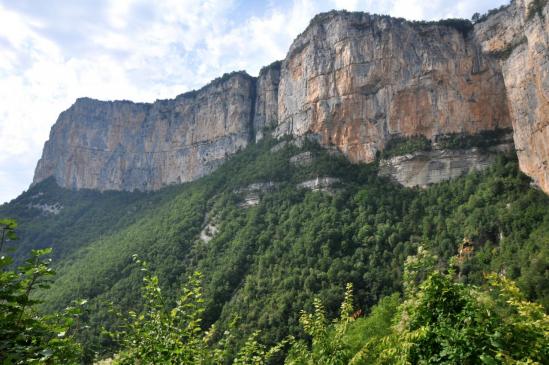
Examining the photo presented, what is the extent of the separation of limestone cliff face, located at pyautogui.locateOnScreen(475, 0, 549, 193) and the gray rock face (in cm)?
615

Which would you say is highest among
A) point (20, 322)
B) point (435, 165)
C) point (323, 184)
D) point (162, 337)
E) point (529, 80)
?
point (529, 80)

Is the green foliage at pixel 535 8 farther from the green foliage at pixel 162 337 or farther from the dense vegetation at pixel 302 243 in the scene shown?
the green foliage at pixel 162 337

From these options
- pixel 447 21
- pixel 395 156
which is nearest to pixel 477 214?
pixel 395 156

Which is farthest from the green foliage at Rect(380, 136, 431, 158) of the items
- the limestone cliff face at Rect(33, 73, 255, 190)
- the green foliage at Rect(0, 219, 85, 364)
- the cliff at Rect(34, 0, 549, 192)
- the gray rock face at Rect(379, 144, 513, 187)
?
the green foliage at Rect(0, 219, 85, 364)

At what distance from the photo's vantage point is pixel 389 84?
247ft

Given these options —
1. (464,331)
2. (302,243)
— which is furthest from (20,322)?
(302,243)

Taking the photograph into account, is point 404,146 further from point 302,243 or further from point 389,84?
point 302,243

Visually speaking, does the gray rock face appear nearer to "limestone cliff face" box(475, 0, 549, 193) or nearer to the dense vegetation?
the dense vegetation

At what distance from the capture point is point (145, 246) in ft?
233

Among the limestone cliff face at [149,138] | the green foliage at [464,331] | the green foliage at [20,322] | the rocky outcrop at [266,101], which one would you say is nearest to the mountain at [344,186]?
the rocky outcrop at [266,101]

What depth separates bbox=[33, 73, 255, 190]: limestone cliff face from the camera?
110625 millimetres

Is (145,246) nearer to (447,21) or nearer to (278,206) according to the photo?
(278,206)

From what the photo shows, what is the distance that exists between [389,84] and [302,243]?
35861 mm

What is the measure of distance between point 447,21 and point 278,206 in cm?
4549
